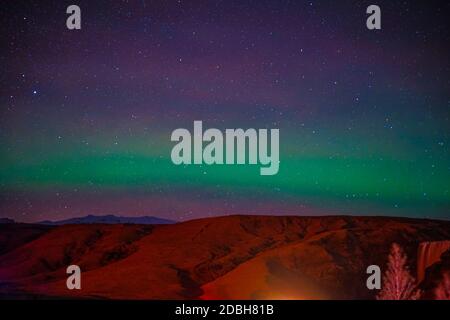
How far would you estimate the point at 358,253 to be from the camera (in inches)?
701

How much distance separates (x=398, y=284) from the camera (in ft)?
48.9

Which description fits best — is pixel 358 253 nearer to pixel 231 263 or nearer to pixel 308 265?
pixel 308 265

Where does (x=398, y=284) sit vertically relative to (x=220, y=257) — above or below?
below

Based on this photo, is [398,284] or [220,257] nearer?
[398,284]

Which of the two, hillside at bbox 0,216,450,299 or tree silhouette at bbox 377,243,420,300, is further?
hillside at bbox 0,216,450,299

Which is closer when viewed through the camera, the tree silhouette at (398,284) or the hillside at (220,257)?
the tree silhouette at (398,284)

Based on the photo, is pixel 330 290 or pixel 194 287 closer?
pixel 330 290

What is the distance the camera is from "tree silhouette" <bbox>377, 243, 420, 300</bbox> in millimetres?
14494

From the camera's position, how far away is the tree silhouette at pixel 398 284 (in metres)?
14.5

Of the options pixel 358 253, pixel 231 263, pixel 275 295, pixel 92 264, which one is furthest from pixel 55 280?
pixel 358 253

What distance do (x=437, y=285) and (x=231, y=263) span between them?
6693 mm
